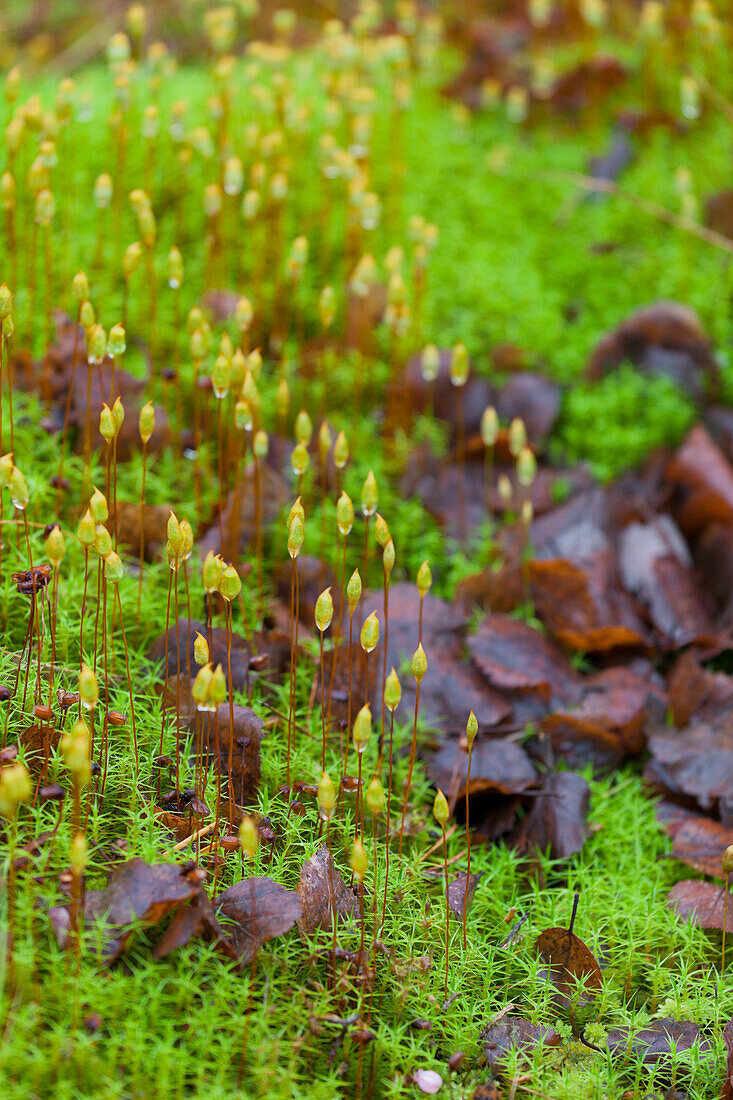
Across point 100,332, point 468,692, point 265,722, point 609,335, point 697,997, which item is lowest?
point 697,997

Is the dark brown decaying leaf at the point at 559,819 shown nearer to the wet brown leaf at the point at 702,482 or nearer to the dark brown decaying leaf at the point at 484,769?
the dark brown decaying leaf at the point at 484,769

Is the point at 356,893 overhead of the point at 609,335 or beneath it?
beneath

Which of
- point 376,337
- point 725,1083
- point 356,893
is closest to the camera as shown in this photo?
point 725,1083

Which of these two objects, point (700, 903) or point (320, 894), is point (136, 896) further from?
point (700, 903)

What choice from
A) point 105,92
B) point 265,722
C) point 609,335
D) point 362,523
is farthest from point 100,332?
point 105,92

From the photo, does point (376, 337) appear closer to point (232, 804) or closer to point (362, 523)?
point (362, 523)

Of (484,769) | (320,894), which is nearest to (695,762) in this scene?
(484,769)

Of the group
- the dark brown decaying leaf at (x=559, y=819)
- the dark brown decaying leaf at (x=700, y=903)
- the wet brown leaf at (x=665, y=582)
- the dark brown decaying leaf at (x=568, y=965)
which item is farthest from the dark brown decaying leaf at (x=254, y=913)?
the wet brown leaf at (x=665, y=582)

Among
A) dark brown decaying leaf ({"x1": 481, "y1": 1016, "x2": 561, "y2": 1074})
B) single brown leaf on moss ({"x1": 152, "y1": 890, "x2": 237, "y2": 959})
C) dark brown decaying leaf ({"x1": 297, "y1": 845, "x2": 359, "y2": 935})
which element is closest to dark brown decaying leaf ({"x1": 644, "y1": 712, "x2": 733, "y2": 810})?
dark brown decaying leaf ({"x1": 481, "y1": 1016, "x2": 561, "y2": 1074})
